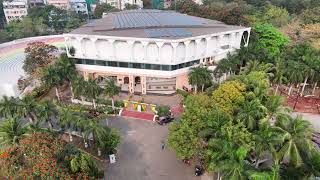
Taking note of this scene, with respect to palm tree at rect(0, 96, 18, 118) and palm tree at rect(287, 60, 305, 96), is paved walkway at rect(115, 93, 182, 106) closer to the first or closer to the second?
palm tree at rect(0, 96, 18, 118)

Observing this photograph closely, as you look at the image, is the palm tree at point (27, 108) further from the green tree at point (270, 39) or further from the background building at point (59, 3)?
the background building at point (59, 3)

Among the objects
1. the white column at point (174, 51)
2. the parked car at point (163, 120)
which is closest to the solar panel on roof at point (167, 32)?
the white column at point (174, 51)

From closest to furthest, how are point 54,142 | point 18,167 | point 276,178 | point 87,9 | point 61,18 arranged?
point 276,178
point 18,167
point 54,142
point 61,18
point 87,9

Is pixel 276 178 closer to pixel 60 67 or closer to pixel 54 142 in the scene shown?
pixel 54 142

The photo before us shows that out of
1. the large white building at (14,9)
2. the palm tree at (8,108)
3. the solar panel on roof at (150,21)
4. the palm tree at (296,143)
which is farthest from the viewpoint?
the large white building at (14,9)

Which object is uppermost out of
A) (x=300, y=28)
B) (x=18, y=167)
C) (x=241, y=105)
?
(x=300, y=28)

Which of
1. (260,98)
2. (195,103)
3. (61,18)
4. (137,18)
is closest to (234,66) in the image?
(260,98)

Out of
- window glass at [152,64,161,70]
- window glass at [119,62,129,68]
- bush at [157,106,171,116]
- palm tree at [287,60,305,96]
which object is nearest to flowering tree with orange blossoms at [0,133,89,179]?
bush at [157,106,171,116]
